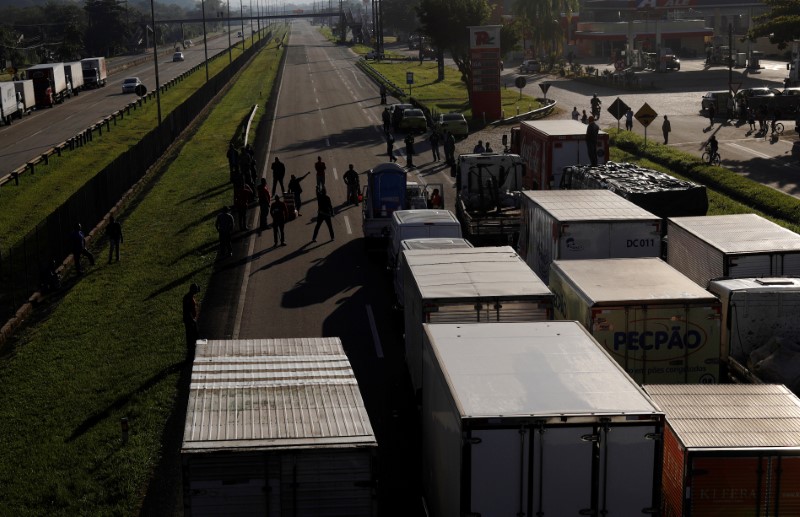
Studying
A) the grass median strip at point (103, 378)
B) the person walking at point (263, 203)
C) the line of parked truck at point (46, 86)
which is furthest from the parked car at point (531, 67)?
the person walking at point (263, 203)

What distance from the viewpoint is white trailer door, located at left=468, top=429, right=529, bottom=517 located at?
11398mm

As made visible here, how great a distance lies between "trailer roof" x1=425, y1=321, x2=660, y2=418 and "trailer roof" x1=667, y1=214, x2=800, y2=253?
6.68 metres

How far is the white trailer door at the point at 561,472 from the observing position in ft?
37.4

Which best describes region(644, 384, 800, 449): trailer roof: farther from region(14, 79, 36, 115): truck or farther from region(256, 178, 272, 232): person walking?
region(14, 79, 36, 115): truck

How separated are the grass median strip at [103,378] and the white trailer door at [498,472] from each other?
19.1ft

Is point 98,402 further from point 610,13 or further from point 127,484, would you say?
point 610,13

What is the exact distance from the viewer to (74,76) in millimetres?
96188

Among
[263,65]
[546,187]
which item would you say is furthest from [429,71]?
[546,187]

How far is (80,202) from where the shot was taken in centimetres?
3412

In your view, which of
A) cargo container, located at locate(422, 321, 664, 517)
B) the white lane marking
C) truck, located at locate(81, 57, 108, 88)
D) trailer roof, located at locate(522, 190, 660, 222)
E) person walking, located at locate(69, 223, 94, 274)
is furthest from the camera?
truck, located at locate(81, 57, 108, 88)

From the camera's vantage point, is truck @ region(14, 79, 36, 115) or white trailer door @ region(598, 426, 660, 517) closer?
white trailer door @ region(598, 426, 660, 517)

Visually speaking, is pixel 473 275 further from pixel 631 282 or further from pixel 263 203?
pixel 263 203

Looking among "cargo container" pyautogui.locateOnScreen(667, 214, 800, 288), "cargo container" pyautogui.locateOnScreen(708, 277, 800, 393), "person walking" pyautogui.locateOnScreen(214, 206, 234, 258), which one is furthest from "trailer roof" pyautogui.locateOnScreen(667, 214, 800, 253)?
"person walking" pyautogui.locateOnScreen(214, 206, 234, 258)

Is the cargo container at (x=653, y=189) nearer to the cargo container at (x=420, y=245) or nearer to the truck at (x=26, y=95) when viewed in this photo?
the cargo container at (x=420, y=245)
